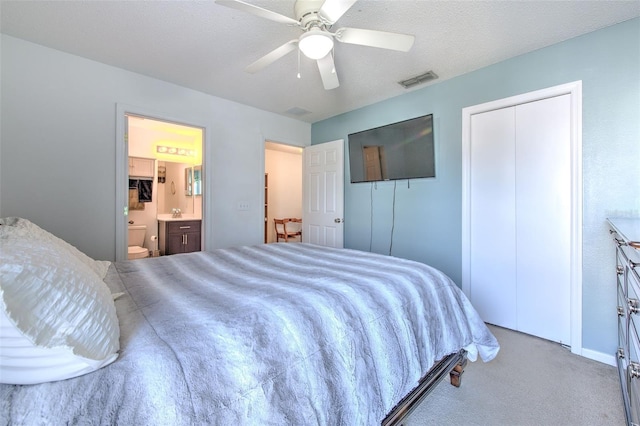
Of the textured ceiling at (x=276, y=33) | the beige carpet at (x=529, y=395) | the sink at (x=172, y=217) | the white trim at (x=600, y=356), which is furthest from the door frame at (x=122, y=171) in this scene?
the white trim at (x=600, y=356)

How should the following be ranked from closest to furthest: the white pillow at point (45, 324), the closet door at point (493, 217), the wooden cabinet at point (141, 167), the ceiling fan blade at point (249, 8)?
1. the white pillow at point (45, 324)
2. the ceiling fan blade at point (249, 8)
3. the closet door at point (493, 217)
4. the wooden cabinet at point (141, 167)

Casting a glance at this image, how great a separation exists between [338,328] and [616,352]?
2.33 metres

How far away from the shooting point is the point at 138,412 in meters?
0.61

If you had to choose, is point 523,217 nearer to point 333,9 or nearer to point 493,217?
point 493,217

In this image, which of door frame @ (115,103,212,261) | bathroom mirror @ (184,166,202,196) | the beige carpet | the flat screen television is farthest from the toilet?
the beige carpet

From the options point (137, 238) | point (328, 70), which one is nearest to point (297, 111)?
point (328, 70)

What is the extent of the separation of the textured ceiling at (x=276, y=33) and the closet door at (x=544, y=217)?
63 cm

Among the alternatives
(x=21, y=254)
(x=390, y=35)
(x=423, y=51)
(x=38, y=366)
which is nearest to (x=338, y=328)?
(x=38, y=366)

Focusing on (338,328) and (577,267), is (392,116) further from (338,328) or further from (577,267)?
(338,328)

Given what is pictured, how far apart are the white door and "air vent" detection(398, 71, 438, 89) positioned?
1144 millimetres

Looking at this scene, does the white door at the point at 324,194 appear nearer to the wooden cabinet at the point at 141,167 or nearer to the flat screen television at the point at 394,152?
the flat screen television at the point at 394,152

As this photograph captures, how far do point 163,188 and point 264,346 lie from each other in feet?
17.4

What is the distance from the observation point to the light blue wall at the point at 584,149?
198 cm

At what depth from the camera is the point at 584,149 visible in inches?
83.8
